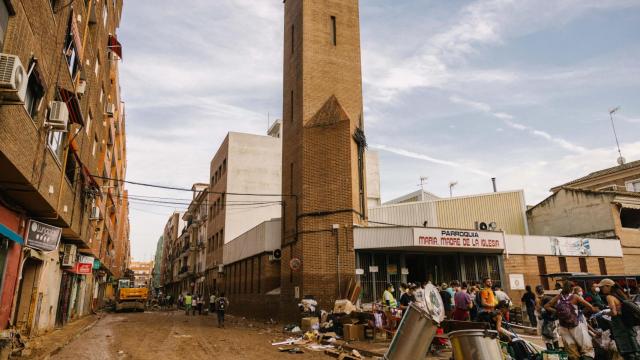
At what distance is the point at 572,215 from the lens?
1211 inches

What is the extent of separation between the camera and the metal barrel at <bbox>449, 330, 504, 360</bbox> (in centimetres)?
679

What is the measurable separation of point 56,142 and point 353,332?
1173 cm

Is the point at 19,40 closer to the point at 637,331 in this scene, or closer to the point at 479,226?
the point at 637,331

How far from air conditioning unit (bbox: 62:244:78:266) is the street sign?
5.31 metres

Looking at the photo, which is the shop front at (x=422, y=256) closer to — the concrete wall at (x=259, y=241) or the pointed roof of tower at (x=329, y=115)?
the pointed roof of tower at (x=329, y=115)

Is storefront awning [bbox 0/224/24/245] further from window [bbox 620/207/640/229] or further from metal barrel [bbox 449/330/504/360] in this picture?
window [bbox 620/207/640/229]

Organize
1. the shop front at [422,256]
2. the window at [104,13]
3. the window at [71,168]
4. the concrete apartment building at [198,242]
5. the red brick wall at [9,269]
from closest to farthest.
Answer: the red brick wall at [9,269] → the window at [71,168] → the shop front at [422,256] → the window at [104,13] → the concrete apartment building at [198,242]

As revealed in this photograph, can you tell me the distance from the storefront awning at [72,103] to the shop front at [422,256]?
12.5m

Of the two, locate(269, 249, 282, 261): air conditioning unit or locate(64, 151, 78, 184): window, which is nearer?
locate(64, 151, 78, 184): window

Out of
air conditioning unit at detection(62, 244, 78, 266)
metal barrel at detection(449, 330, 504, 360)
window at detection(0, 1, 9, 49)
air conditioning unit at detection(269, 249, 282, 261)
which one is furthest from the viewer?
air conditioning unit at detection(269, 249, 282, 261)

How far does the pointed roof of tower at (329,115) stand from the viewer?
73.2ft

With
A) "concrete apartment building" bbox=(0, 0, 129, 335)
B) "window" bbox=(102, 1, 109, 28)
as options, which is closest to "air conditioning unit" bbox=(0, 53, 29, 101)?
"concrete apartment building" bbox=(0, 0, 129, 335)

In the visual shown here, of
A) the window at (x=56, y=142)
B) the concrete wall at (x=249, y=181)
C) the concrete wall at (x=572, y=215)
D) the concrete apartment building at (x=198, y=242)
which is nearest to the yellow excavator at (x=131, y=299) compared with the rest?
the concrete apartment building at (x=198, y=242)

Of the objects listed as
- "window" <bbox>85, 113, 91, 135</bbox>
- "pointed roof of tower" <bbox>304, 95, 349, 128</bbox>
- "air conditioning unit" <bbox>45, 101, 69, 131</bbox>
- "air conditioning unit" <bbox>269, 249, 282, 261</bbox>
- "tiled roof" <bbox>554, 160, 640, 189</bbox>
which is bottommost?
"air conditioning unit" <bbox>269, 249, 282, 261</bbox>
